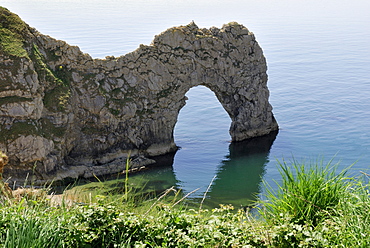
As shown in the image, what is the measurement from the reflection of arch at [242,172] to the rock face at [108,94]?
40.4 inches

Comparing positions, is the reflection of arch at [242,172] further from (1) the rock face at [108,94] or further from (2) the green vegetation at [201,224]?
(2) the green vegetation at [201,224]

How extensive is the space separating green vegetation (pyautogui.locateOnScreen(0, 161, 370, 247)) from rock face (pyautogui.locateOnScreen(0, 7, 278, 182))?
16962mm

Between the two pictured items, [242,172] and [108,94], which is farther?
[242,172]

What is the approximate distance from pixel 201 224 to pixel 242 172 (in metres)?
21.7

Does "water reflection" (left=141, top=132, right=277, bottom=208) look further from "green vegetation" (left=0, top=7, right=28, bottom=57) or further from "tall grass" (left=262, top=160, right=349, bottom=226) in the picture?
"tall grass" (left=262, top=160, right=349, bottom=226)

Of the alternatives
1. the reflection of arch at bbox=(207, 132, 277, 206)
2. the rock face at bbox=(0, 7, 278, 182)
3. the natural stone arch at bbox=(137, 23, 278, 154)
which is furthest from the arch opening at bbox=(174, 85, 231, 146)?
the rock face at bbox=(0, 7, 278, 182)

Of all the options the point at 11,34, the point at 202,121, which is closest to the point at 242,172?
the point at 202,121

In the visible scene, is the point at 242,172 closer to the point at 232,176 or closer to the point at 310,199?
the point at 232,176

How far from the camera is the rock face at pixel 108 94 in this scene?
23594 millimetres

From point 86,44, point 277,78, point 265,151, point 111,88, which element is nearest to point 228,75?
point 265,151

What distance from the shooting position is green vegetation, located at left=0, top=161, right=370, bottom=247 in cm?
656

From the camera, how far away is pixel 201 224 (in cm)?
741

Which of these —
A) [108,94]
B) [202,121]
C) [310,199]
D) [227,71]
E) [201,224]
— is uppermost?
[227,71]

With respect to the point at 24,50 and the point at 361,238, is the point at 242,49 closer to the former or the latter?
the point at 24,50
